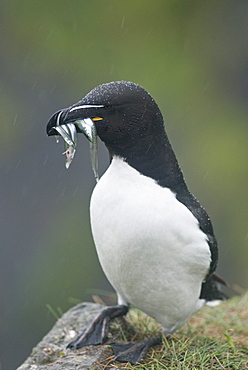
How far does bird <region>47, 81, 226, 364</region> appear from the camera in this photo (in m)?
3.20

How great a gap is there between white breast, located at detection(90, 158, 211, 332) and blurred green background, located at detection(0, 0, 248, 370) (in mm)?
3964

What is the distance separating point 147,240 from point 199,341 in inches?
35.9

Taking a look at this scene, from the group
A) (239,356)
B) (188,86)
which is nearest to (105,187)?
(239,356)

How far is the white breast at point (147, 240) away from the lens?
3309mm

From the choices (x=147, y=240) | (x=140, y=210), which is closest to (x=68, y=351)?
(x=147, y=240)

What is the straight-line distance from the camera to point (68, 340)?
3.94m

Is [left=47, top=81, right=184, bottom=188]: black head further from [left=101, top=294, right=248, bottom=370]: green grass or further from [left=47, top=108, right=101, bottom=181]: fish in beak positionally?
[left=101, top=294, right=248, bottom=370]: green grass

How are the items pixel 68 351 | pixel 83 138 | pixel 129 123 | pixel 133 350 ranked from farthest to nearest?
pixel 83 138
pixel 68 351
pixel 133 350
pixel 129 123

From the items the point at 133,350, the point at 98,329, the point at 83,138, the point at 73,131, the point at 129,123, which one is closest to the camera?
the point at 73,131

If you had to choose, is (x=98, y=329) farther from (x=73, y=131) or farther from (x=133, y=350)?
(x=73, y=131)

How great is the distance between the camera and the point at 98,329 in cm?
381

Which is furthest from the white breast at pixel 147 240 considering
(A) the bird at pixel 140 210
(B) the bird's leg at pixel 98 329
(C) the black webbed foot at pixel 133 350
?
(B) the bird's leg at pixel 98 329

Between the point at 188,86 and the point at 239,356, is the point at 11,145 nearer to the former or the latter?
the point at 188,86

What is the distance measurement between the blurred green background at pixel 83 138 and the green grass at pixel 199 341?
10.7 feet
